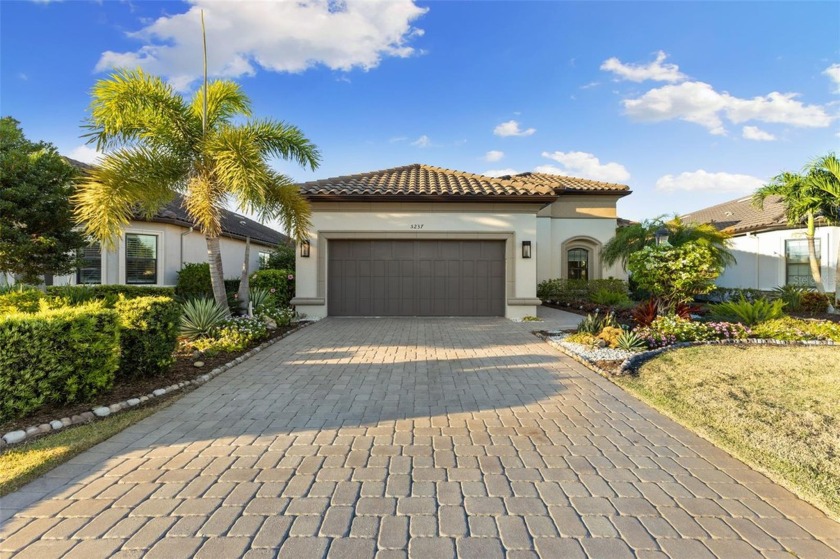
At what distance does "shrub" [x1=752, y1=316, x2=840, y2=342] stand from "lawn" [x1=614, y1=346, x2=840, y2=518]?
0.65 meters

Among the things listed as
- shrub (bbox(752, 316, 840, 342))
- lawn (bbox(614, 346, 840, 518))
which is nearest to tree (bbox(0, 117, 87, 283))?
lawn (bbox(614, 346, 840, 518))

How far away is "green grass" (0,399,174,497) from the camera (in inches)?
117

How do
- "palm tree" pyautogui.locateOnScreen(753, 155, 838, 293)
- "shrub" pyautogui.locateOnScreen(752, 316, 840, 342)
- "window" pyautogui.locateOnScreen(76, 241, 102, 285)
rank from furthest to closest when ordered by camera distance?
"window" pyautogui.locateOnScreen(76, 241, 102, 285)
"palm tree" pyautogui.locateOnScreen(753, 155, 838, 293)
"shrub" pyautogui.locateOnScreen(752, 316, 840, 342)

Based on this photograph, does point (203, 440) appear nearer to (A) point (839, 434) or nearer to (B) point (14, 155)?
(A) point (839, 434)

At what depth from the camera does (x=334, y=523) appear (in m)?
2.47

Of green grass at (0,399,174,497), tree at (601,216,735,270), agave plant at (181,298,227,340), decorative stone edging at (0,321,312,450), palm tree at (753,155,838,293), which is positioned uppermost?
palm tree at (753,155,838,293)

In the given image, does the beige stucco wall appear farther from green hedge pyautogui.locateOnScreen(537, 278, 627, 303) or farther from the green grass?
the green grass

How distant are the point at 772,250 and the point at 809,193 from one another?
520 cm

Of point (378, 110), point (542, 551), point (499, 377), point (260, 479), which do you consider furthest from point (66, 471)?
point (378, 110)

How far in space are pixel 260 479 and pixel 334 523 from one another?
2.82 ft

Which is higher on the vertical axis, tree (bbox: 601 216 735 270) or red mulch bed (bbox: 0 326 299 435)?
tree (bbox: 601 216 735 270)

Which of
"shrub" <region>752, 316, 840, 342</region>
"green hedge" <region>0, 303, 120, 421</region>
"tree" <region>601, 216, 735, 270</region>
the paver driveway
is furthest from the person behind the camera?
"tree" <region>601, 216, 735, 270</region>

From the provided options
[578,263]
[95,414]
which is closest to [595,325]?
[95,414]

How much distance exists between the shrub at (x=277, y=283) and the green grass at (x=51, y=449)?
782 cm
